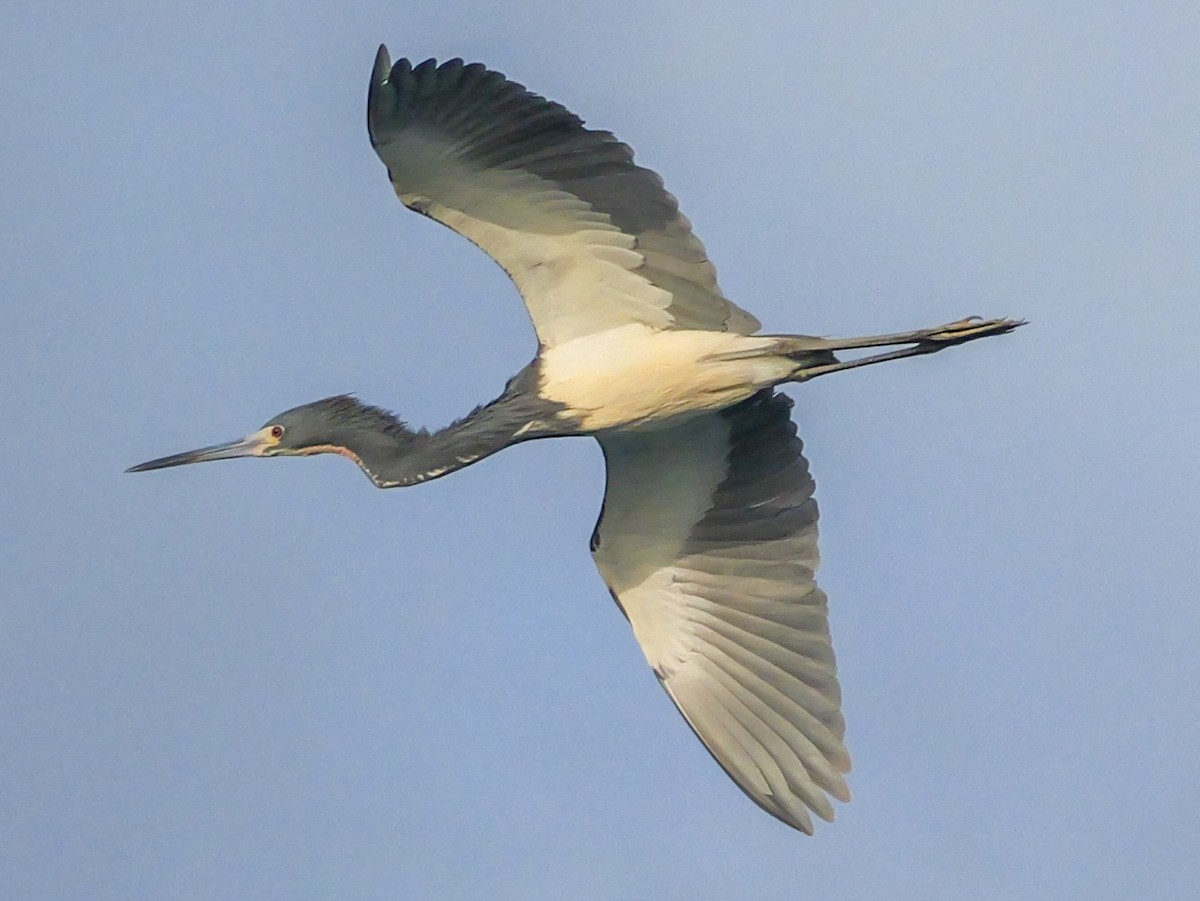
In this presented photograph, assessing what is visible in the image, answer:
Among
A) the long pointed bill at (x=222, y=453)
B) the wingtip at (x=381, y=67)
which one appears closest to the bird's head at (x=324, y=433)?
the long pointed bill at (x=222, y=453)

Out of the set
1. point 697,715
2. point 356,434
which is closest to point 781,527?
point 697,715

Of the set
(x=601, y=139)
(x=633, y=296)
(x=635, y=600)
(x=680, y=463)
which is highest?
(x=601, y=139)

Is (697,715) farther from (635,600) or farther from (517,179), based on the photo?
(517,179)

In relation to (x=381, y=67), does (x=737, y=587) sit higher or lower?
lower

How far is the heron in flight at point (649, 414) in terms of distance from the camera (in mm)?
9250

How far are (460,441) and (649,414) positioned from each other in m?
0.99

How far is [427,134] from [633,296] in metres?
1.40

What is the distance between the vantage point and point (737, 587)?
10617 mm

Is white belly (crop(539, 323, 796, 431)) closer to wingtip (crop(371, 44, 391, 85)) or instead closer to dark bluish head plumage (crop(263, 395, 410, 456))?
dark bluish head plumage (crop(263, 395, 410, 456))

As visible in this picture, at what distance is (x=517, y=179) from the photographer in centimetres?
937

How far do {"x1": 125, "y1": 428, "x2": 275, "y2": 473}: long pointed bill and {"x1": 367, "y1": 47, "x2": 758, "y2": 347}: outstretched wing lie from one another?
1716 millimetres

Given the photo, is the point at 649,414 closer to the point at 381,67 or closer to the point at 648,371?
the point at 648,371

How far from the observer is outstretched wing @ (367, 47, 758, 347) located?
9047 millimetres

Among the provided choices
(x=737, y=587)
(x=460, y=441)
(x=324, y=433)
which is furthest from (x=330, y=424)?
(x=737, y=587)
